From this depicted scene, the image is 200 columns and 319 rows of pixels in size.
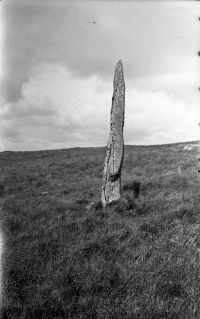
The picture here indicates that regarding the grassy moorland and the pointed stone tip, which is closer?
the grassy moorland

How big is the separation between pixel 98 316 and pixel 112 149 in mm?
7566

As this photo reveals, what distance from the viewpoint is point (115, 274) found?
184 inches

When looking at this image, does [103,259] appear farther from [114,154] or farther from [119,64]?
[119,64]

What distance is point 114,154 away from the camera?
10750 mm

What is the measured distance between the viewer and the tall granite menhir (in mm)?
10562

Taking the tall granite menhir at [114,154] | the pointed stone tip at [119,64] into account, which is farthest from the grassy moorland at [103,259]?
the pointed stone tip at [119,64]

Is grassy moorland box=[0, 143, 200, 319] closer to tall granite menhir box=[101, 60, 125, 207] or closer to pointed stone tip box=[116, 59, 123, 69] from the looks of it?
tall granite menhir box=[101, 60, 125, 207]

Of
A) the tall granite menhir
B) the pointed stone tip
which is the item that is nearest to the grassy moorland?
the tall granite menhir

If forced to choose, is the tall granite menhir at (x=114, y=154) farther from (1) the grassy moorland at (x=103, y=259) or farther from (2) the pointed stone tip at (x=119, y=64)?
(2) the pointed stone tip at (x=119, y=64)

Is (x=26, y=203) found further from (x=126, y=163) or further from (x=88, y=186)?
(x=126, y=163)

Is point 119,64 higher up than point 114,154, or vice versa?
point 119,64

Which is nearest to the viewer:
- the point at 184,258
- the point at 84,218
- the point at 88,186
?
the point at 184,258

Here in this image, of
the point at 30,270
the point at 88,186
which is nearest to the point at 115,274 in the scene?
the point at 30,270

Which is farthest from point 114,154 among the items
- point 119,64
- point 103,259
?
point 103,259
